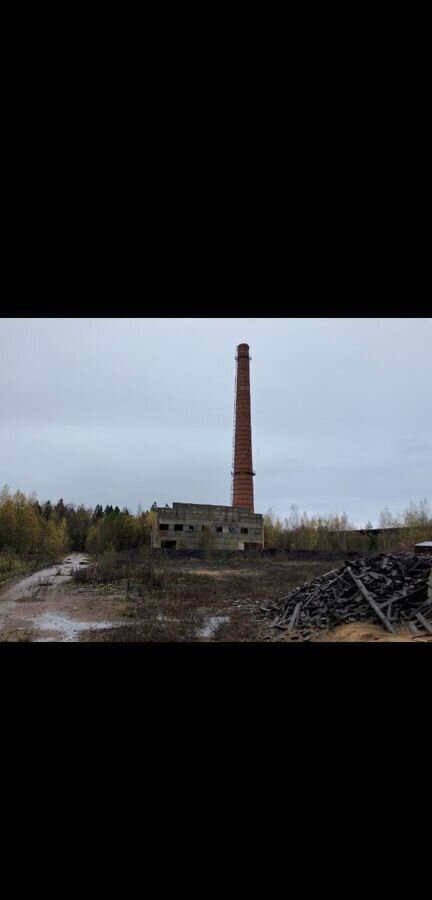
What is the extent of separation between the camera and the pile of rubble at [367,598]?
7301mm

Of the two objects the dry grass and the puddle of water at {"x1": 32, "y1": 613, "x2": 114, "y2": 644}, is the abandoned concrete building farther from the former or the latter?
the puddle of water at {"x1": 32, "y1": 613, "x2": 114, "y2": 644}

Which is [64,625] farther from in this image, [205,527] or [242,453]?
[242,453]

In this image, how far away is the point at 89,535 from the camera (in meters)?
23.2

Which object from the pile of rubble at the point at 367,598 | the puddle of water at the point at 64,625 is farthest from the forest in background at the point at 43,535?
the pile of rubble at the point at 367,598

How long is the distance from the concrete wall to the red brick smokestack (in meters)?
0.85

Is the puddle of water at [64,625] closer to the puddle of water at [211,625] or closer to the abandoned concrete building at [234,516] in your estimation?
the puddle of water at [211,625]

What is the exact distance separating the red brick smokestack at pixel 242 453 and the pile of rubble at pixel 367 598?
15.2 m

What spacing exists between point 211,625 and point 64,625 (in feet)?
8.83
